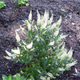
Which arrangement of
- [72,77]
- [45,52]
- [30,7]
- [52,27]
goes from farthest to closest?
[30,7]
[72,77]
[45,52]
[52,27]

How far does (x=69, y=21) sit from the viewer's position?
370 centimetres

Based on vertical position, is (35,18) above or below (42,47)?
above

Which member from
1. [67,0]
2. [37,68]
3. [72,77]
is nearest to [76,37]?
[72,77]

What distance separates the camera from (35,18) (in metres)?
3.65

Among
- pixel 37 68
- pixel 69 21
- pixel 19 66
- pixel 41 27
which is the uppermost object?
pixel 41 27

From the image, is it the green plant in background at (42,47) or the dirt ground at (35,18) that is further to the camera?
the dirt ground at (35,18)

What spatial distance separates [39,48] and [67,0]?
3.88m

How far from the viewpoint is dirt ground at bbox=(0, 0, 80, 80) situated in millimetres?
2381

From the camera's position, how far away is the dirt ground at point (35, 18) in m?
2.38

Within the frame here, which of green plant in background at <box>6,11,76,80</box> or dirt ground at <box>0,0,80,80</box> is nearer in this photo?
green plant in background at <box>6,11,76,80</box>

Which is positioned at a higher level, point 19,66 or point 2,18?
point 2,18

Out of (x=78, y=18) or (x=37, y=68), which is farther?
(x=78, y=18)

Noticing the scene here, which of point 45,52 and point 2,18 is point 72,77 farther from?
point 2,18

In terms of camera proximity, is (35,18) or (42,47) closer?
(42,47)
